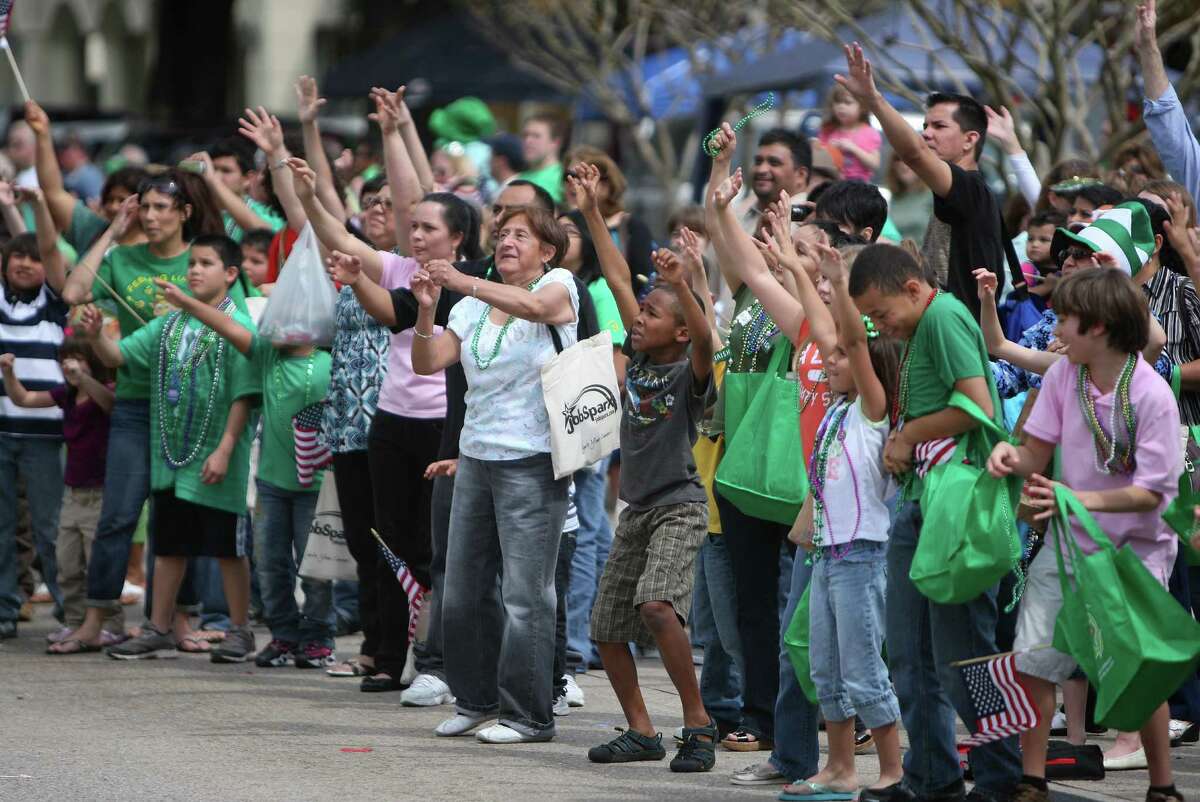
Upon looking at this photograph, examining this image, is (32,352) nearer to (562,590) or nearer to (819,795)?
(562,590)

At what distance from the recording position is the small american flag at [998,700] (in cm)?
567

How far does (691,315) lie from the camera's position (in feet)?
22.6

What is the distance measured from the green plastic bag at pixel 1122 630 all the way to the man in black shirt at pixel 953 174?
1673 millimetres

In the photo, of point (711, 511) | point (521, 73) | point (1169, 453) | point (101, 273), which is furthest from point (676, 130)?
point (1169, 453)

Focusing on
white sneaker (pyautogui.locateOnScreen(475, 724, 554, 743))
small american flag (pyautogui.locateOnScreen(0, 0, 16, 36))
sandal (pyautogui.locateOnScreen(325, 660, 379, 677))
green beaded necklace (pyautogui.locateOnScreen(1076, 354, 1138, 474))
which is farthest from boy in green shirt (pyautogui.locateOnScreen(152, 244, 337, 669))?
green beaded necklace (pyautogui.locateOnScreen(1076, 354, 1138, 474))

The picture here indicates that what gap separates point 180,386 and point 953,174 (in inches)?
156

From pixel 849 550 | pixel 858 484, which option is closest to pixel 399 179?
pixel 858 484

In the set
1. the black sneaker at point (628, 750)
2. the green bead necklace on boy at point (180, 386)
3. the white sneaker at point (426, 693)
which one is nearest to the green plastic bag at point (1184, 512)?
the black sneaker at point (628, 750)

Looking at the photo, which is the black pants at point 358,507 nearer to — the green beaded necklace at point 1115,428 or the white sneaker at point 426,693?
the white sneaker at point 426,693

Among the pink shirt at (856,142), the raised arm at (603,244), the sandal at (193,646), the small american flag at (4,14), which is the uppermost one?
the small american flag at (4,14)

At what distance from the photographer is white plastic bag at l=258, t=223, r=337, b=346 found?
28.3 feet

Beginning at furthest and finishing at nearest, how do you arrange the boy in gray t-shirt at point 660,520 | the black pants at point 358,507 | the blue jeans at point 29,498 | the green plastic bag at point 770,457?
the blue jeans at point 29,498 → the black pants at point 358,507 → the boy in gray t-shirt at point 660,520 → the green plastic bag at point 770,457

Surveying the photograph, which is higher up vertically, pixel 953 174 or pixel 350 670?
pixel 953 174

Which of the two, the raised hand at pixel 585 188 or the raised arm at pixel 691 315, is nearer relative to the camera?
the raised arm at pixel 691 315
